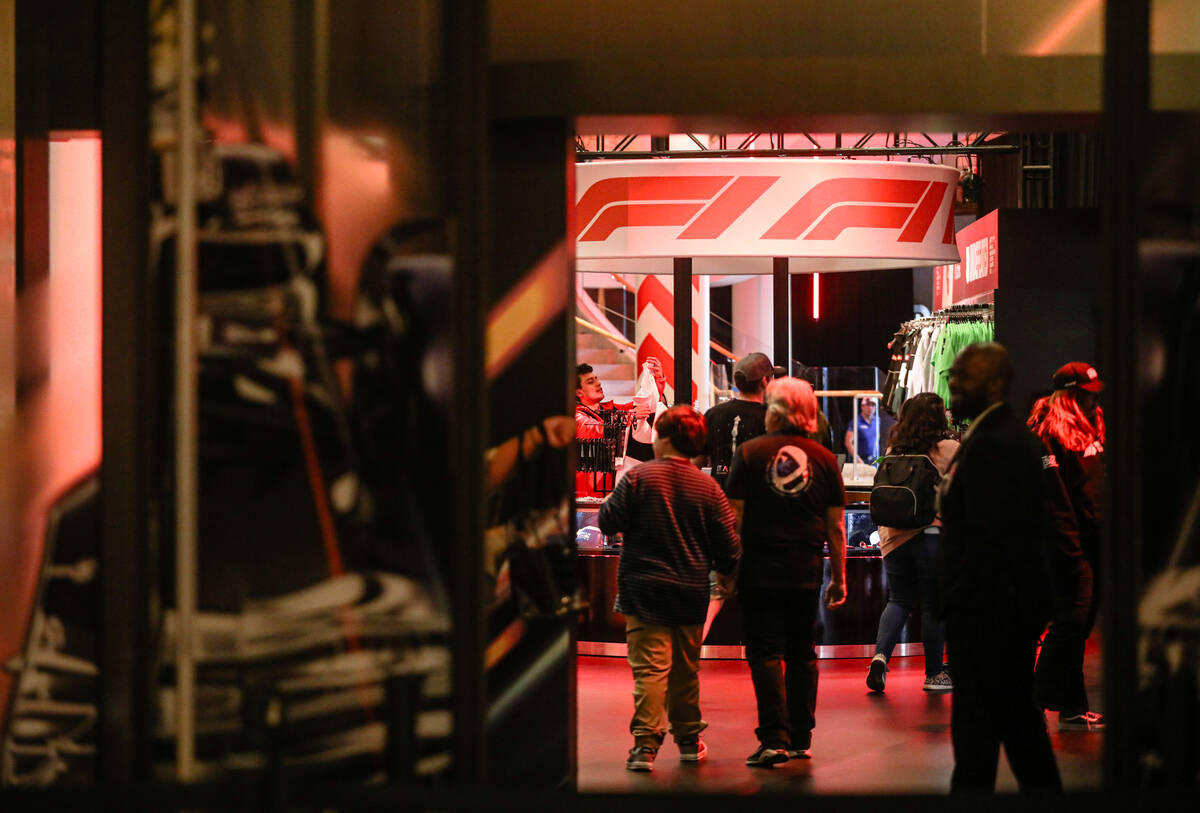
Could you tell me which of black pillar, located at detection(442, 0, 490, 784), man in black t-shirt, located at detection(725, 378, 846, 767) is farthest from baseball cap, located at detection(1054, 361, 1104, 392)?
black pillar, located at detection(442, 0, 490, 784)

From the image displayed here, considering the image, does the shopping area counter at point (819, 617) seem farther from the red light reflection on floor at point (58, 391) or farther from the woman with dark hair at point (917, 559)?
the red light reflection on floor at point (58, 391)

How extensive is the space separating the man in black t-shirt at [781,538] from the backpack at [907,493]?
1.09m

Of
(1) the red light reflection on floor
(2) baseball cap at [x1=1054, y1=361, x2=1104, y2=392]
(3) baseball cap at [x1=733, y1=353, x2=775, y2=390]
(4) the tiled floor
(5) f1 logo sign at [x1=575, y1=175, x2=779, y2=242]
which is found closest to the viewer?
(1) the red light reflection on floor

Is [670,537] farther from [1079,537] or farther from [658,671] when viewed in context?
[1079,537]

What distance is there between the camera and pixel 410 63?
10.1 ft

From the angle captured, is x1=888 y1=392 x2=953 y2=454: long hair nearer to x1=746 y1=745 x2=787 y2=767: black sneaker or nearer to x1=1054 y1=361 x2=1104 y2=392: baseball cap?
x1=1054 y1=361 x2=1104 y2=392: baseball cap

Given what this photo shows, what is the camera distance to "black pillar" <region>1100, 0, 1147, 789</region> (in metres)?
2.98

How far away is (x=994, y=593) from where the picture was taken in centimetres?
366

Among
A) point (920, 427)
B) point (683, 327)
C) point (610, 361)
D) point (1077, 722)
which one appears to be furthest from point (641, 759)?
point (610, 361)

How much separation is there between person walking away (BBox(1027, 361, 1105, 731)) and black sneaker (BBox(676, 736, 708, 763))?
1.42 m

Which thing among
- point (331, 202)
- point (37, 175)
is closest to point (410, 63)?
point (331, 202)

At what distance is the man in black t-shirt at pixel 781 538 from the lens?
4934mm

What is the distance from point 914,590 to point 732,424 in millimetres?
1651

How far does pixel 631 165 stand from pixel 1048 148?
18.7ft
